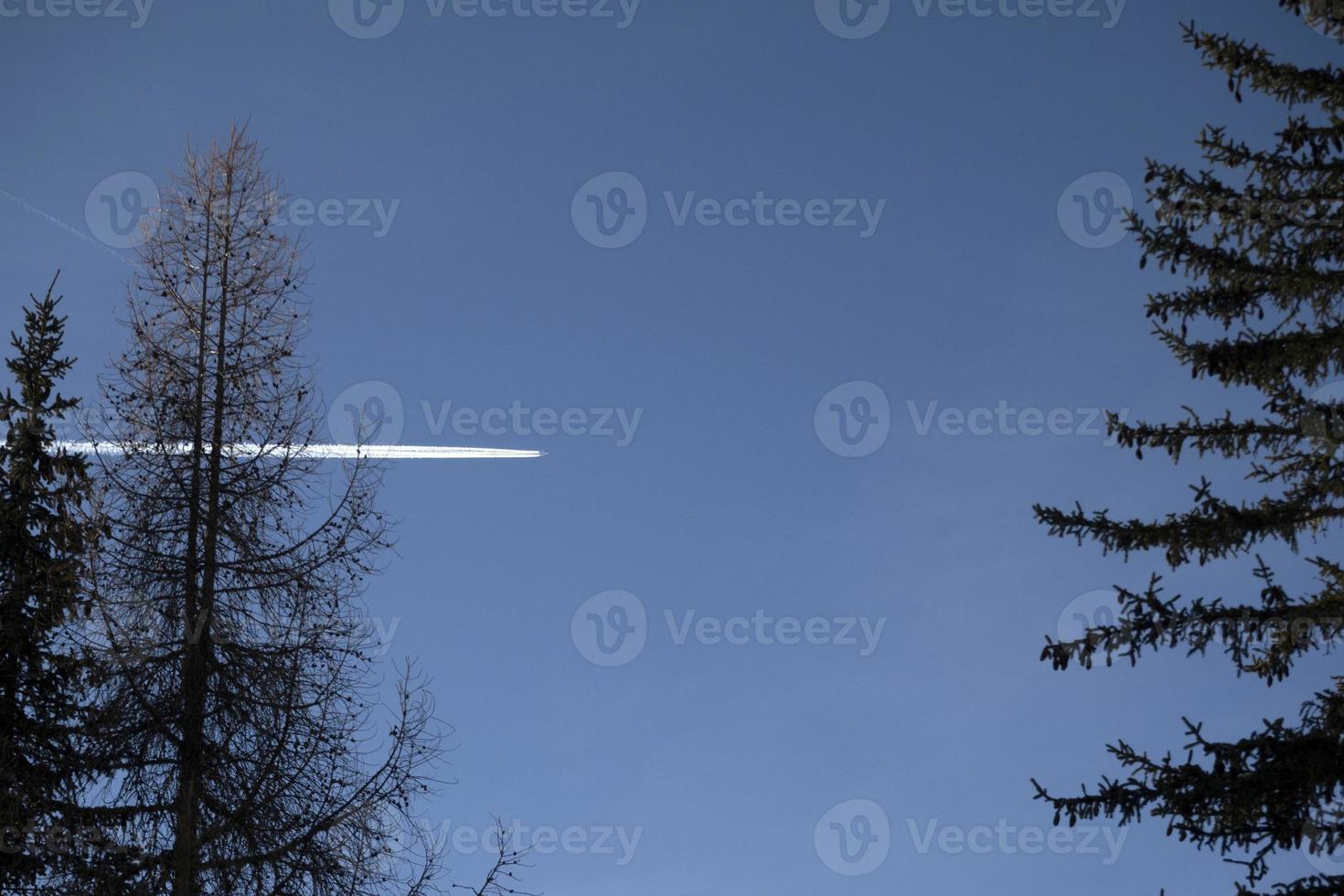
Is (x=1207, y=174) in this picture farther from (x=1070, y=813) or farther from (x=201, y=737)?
(x=201, y=737)

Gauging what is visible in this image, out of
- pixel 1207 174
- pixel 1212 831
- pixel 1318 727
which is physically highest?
pixel 1207 174

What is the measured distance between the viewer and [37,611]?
51.5 feet

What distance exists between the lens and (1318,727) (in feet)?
38.3

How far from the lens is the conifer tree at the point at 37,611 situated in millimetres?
13484

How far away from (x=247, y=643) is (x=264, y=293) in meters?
4.71

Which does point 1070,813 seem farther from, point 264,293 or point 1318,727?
point 264,293

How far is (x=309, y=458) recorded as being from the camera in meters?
15.2

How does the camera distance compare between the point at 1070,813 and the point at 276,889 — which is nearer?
the point at 1070,813

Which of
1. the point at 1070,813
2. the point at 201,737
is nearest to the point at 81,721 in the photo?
the point at 201,737

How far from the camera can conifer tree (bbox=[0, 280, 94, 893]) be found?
44.2 ft

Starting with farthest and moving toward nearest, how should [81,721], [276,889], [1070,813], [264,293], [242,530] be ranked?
[264,293] < [242,530] < [81,721] < [276,889] < [1070,813]

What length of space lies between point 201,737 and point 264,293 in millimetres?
5826

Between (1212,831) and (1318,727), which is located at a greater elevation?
(1318,727)

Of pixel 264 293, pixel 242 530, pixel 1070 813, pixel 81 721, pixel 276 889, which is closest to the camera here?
pixel 1070 813
